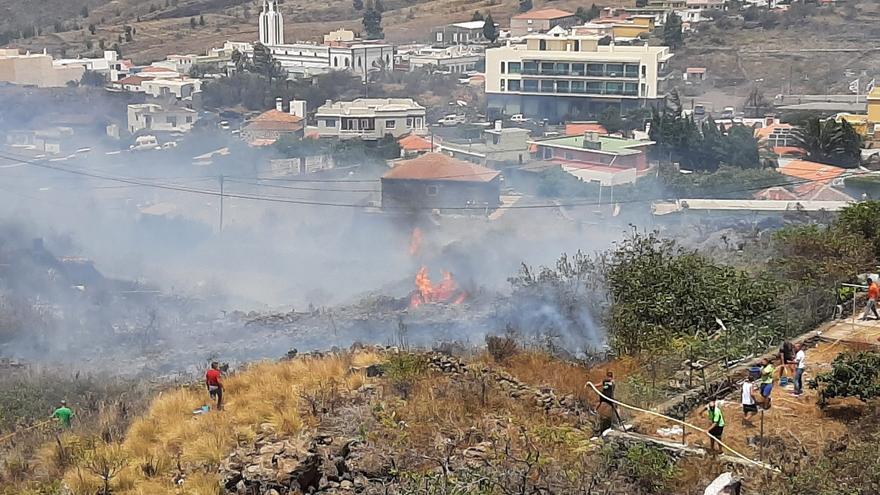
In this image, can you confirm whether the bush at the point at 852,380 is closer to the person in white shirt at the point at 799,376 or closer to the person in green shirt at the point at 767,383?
the person in white shirt at the point at 799,376

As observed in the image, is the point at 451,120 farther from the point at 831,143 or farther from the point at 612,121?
the point at 831,143

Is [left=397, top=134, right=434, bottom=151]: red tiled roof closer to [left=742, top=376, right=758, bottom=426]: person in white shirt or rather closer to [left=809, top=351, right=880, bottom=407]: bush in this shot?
[left=809, top=351, right=880, bottom=407]: bush

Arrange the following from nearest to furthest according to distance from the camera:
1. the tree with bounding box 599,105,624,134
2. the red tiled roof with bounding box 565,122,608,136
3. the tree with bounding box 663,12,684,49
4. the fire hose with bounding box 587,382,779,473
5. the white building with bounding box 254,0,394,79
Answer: the fire hose with bounding box 587,382,779,473 → the red tiled roof with bounding box 565,122,608,136 → the tree with bounding box 599,105,624,134 → the tree with bounding box 663,12,684,49 → the white building with bounding box 254,0,394,79

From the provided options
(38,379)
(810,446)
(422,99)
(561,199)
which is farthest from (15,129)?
(810,446)

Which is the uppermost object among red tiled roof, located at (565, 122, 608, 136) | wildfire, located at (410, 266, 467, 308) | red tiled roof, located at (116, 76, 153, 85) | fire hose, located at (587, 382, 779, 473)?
fire hose, located at (587, 382, 779, 473)

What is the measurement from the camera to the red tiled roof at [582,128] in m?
44.4

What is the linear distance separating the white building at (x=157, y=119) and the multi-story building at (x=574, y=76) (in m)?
13.5

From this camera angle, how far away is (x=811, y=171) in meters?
38.6

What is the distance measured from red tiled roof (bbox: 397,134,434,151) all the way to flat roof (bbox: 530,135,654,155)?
429 centimetres

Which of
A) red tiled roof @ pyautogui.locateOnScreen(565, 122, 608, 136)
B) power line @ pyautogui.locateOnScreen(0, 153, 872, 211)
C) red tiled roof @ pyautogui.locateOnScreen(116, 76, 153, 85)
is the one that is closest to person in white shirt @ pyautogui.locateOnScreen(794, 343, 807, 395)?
power line @ pyautogui.locateOnScreen(0, 153, 872, 211)

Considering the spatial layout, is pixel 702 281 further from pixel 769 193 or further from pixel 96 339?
pixel 769 193

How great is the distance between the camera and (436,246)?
29.6 meters

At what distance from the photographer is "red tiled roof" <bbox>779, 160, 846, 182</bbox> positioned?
37656 mm

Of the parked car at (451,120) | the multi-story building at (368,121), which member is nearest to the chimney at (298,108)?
the multi-story building at (368,121)
